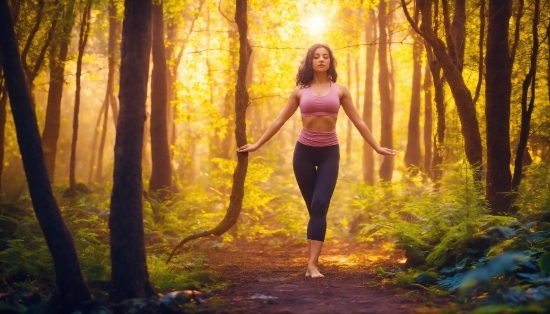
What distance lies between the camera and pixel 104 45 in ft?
96.1

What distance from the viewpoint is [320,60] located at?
7.11 m

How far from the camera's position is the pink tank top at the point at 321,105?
22.9ft

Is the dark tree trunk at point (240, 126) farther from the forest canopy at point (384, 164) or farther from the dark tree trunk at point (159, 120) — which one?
the dark tree trunk at point (159, 120)

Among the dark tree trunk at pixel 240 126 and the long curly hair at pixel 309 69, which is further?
the dark tree trunk at pixel 240 126

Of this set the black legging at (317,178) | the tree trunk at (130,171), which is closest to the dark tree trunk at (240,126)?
the black legging at (317,178)

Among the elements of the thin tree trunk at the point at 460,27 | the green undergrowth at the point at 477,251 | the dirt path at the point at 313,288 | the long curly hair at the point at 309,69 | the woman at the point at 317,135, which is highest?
the thin tree trunk at the point at 460,27

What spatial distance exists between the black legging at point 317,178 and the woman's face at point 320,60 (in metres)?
0.99

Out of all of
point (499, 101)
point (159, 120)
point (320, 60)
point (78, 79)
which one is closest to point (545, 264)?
point (499, 101)

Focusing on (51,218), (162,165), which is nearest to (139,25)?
(51,218)

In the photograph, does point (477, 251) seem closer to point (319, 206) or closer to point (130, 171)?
point (319, 206)

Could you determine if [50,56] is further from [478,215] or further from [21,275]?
[478,215]

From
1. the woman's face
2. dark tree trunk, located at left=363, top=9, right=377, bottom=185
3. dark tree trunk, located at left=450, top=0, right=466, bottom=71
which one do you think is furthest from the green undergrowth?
dark tree trunk, located at left=363, top=9, right=377, bottom=185

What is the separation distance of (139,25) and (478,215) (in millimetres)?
4732

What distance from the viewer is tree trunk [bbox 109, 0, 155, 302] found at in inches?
199
